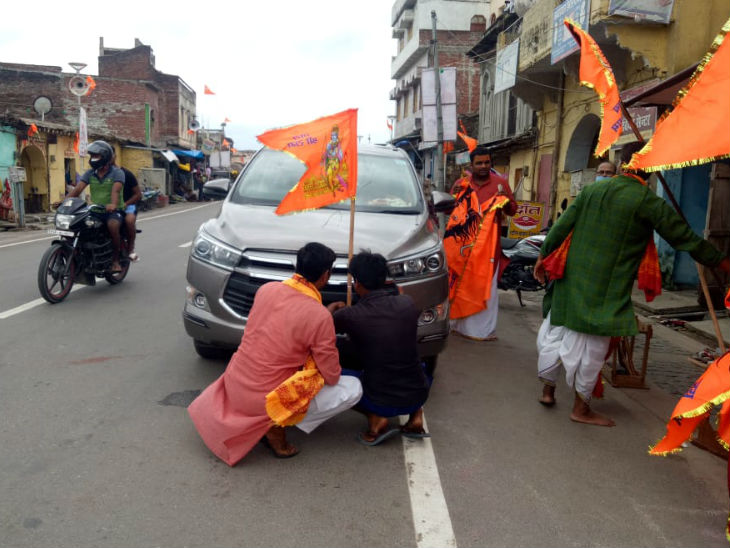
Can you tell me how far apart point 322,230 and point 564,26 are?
363 inches

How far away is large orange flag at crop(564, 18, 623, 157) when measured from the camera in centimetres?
371

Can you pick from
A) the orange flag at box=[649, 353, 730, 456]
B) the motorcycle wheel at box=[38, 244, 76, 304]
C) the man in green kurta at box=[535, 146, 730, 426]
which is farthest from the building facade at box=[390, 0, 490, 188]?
the orange flag at box=[649, 353, 730, 456]

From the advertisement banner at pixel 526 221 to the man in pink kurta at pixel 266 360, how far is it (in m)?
7.96

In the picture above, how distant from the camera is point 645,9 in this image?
9484mm

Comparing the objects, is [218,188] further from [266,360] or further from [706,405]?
[706,405]

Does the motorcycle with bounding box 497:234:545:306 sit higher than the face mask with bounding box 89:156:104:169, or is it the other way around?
the face mask with bounding box 89:156:104:169

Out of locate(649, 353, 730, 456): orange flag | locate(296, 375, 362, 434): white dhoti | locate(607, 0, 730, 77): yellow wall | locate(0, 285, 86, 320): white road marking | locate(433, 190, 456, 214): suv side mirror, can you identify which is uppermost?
locate(607, 0, 730, 77): yellow wall

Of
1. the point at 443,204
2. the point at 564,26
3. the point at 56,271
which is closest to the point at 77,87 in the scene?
the point at 564,26

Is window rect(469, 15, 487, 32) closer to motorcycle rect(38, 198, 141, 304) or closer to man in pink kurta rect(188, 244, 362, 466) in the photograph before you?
motorcycle rect(38, 198, 141, 304)

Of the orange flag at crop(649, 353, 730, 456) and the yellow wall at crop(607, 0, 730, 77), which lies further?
the yellow wall at crop(607, 0, 730, 77)

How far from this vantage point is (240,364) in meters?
3.45

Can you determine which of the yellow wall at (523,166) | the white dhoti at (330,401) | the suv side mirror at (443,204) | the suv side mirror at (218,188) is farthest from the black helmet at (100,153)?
the yellow wall at (523,166)

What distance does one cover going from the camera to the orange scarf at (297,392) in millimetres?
3303

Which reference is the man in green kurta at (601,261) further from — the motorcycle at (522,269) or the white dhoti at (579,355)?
the motorcycle at (522,269)
